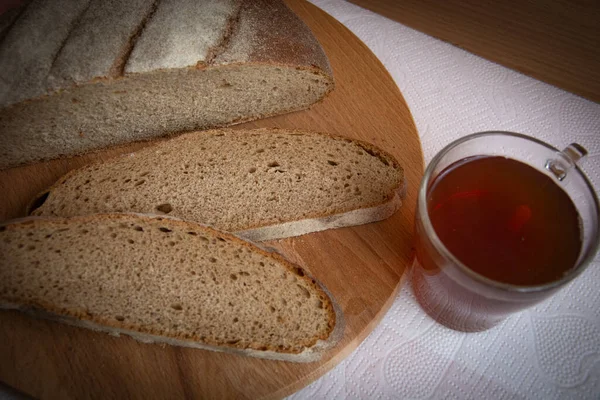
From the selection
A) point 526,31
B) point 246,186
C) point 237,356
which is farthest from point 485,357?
point 526,31

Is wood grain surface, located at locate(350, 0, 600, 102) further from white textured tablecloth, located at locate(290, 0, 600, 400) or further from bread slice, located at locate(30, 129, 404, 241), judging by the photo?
bread slice, located at locate(30, 129, 404, 241)

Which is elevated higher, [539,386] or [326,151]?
[326,151]

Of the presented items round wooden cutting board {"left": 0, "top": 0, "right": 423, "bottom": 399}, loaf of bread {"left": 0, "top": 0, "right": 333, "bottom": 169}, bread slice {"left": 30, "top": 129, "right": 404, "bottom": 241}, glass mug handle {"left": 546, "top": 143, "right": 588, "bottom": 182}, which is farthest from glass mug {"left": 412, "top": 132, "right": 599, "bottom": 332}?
loaf of bread {"left": 0, "top": 0, "right": 333, "bottom": 169}

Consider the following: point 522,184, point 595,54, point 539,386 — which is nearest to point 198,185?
point 522,184

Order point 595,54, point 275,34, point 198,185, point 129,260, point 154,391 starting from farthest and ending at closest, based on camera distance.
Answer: point 595,54, point 275,34, point 198,185, point 129,260, point 154,391

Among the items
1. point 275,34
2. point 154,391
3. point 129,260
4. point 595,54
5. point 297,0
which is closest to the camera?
point 154,391

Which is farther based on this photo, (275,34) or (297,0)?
(297,0)

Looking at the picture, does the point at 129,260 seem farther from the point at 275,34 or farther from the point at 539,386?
the point at 539,386
